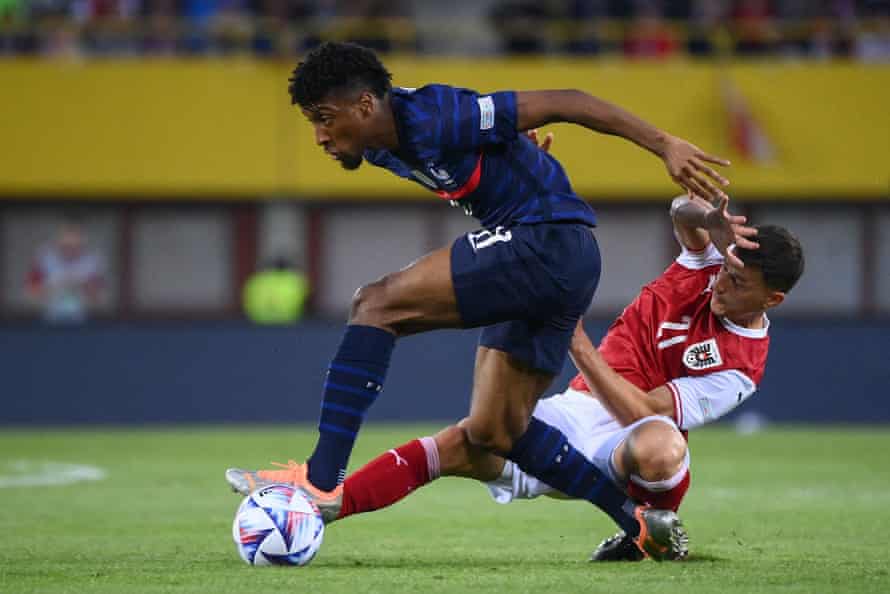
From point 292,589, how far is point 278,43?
13.2 m

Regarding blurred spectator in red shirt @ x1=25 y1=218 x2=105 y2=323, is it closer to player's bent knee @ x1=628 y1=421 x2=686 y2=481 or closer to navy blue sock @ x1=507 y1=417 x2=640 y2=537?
navy blue sock @ x1=507 y1=417 x2=640 y2=537

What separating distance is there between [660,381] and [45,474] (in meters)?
5.58

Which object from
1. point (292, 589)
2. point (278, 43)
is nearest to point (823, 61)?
point (278, 43)

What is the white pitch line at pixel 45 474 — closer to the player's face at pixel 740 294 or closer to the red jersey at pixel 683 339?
the red jersey at pixel 683 339

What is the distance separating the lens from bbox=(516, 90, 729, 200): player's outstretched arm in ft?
18.1

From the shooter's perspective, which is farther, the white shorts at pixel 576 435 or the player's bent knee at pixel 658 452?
the white shorts at pixel 576 435

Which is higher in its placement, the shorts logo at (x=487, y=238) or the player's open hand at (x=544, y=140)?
the player's open hand at (x=544, y=140)

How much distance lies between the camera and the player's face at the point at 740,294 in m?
6.34

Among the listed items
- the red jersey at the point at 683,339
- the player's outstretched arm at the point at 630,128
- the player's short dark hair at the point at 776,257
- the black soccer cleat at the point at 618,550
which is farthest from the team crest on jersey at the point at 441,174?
the black soccer cleat at the point at 618,550

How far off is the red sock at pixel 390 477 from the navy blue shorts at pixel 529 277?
65 centimetres

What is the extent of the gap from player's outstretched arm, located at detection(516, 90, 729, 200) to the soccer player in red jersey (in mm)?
621

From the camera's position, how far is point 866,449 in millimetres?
13320

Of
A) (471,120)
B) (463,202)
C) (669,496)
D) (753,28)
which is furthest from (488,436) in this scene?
(753,28)

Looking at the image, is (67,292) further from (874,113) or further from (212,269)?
(874,113)
